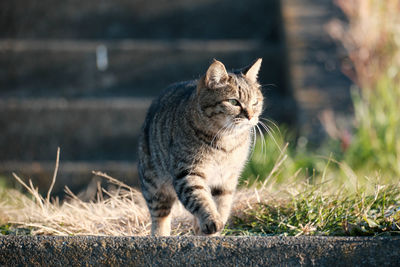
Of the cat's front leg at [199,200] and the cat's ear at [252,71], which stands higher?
the cat's ear at [252,71]

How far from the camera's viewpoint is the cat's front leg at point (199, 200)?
2270 mm

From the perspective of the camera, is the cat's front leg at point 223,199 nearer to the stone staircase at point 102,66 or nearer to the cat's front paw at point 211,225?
the cat's front paw at point 211,225

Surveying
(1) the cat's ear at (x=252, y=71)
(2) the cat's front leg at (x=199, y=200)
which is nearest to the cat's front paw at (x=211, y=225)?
(2) the cat's front leg at (x=199, y=200)

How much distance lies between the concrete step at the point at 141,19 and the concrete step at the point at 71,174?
5.90 feet

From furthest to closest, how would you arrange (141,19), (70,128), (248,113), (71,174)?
1. (141,19)
2. (70,128)
3. (71,174)
4. (248,113)

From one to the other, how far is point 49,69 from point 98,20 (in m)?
0.83

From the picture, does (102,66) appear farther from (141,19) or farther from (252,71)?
(252,71)

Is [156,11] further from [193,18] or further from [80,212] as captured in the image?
[80,212]

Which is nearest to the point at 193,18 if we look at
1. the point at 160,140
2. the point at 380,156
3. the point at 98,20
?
the point at 98,20

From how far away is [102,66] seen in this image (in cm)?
545

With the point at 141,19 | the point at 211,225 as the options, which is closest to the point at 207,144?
the point at 211,225

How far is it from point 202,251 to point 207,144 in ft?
2.21

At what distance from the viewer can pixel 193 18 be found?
6.02 m

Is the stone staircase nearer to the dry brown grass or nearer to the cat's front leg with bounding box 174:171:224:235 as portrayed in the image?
the dry brown grass
